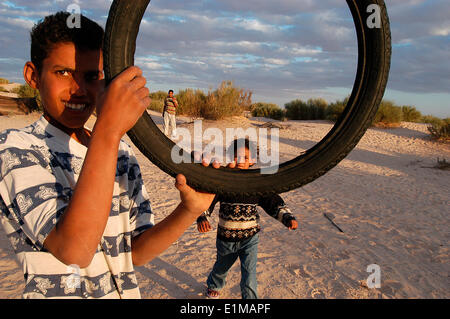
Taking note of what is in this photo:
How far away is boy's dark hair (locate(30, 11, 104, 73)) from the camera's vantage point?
129cm

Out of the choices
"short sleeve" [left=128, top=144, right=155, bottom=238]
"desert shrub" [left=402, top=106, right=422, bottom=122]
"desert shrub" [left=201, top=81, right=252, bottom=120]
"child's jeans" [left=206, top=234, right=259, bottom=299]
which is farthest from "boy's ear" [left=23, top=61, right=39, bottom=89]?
"desert shrub" [left=402, top=106, right=422, bottom=122]

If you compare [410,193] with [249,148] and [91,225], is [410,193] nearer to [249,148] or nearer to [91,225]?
[249,148]

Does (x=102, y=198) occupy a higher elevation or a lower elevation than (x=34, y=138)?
lower

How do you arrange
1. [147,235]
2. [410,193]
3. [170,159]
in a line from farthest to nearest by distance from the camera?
[410,193] → [147,235] → [170,159]

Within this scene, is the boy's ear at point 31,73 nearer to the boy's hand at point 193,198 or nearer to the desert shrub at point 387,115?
the boy's hand at point 193,198

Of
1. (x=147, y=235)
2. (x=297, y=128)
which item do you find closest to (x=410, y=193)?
(x=147, y=235)

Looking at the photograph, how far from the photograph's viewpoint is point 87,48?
1335 mm

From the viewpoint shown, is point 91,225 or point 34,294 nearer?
point 91,225

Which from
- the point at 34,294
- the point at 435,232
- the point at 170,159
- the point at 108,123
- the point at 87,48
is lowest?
the point at 435,232

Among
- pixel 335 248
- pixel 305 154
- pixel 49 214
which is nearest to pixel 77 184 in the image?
pixel 49 214

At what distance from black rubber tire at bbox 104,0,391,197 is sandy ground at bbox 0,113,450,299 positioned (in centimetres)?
287

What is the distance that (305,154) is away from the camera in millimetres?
1436

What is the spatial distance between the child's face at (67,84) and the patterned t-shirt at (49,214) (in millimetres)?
84

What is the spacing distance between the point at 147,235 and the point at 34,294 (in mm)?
503
